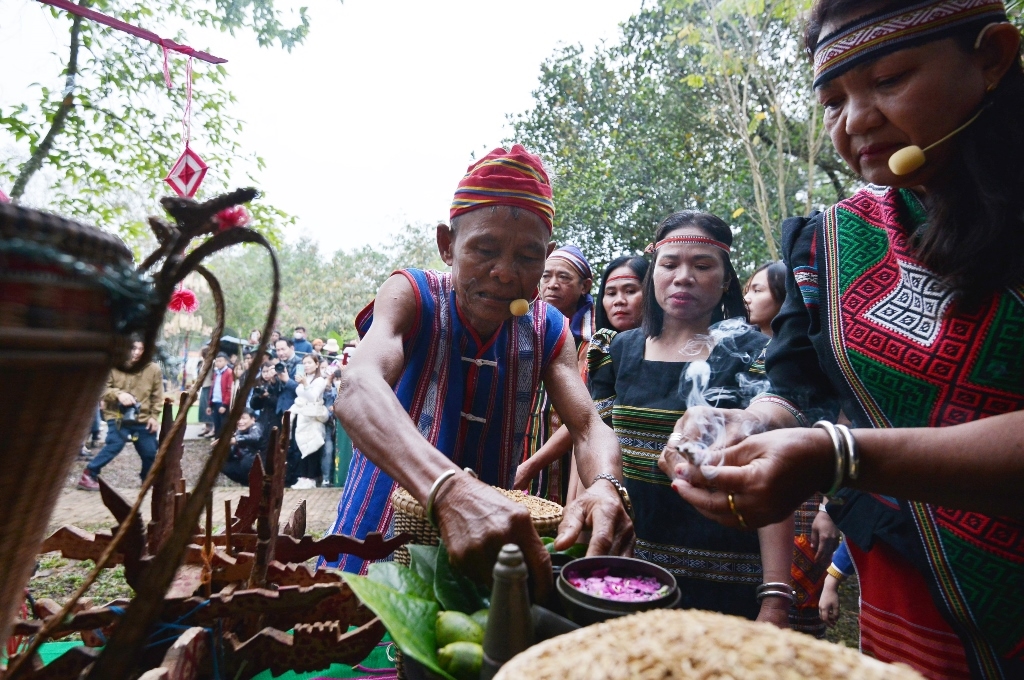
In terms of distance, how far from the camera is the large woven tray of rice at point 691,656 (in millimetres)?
899

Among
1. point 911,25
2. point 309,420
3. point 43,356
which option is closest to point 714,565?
point 911,25

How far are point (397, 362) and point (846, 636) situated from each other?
519 cm

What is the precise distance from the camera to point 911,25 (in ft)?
5.05

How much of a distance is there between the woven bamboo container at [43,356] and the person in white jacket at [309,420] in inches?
386

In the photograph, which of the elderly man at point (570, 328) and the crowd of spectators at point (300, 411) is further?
the crowd of spectators at point (300, 411)

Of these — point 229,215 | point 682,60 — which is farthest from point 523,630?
point 682,60

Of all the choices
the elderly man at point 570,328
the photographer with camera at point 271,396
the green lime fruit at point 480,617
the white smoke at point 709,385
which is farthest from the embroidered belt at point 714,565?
the photographer with camera at point 271,396

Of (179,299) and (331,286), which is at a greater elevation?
(331,286)

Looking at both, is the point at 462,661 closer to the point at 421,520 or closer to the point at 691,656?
the point at 691,656

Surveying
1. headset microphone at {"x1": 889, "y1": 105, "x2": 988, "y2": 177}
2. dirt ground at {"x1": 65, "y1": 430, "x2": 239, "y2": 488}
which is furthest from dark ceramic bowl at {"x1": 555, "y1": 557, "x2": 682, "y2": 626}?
dirt ground at {"x1": 65, "y1": 430, "x2": 239, "y2": 488}

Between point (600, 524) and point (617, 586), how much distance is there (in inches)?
19.6

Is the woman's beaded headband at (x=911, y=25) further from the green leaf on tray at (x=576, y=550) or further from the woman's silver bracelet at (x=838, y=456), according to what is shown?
the green leaf on tray at (x=576, y=550)

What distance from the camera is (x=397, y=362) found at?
2402 millimetres

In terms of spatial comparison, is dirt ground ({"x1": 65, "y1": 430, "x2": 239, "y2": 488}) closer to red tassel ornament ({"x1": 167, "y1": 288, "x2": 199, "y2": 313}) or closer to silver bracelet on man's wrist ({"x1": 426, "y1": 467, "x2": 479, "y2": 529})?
red tassel ornament ({"x1": 167, "y1": 288, "x2": 199, "y2": 313})
